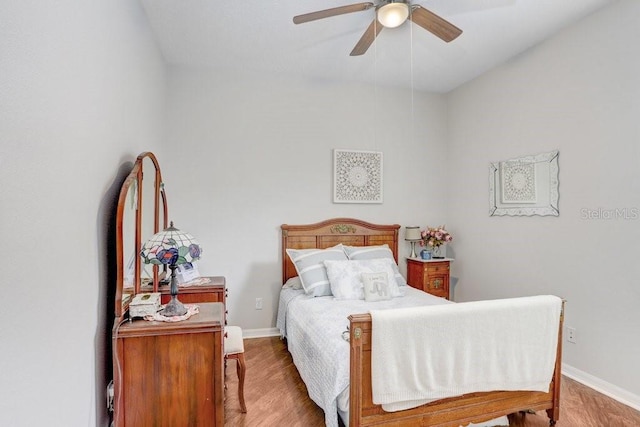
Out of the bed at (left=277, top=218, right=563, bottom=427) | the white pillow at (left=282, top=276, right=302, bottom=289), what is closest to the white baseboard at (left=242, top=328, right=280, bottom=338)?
the white pillow at (left=282, top=276, right=302, bottom=289)

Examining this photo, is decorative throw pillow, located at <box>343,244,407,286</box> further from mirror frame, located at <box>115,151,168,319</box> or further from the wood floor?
mirror frame, located at <box>115,151,168,319</box>

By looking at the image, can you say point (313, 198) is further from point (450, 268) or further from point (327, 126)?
point (450, 268)

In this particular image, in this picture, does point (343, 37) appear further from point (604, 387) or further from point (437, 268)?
point (604, 387)

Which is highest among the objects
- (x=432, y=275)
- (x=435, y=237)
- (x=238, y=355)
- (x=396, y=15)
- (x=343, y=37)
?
(x=343, y=37)

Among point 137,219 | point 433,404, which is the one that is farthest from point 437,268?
point 137,219

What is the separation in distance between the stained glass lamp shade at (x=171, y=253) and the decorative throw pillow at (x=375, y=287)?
1664 mm

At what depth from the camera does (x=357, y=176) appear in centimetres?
400

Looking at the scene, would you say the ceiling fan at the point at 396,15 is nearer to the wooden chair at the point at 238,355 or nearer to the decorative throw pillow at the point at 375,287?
the decorative throw pillow at the point at 375,287

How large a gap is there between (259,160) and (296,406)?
2.41m

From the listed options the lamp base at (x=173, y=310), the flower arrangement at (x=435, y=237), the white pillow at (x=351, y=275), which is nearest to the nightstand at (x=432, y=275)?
the flower arrangement at (x=435, y=237)

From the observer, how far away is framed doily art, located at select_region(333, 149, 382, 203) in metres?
3.93

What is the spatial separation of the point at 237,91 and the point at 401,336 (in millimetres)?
3012

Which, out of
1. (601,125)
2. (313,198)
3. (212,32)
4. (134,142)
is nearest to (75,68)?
(134,142)

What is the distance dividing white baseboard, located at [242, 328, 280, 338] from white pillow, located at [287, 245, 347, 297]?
0.85 meters
